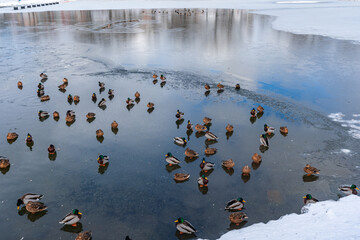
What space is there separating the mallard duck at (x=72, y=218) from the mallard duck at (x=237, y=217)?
4.03 metres

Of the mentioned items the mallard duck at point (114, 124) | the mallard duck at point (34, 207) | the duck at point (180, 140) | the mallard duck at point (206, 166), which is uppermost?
the mallard duck at point (114, 124)

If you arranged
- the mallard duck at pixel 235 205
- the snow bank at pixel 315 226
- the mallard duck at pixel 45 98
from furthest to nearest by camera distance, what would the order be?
the mallard duck at pixel 45 98
the mallard duck at pixel 235 205
the snow bank at pixel 315 226

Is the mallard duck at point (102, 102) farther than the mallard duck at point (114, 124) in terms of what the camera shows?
Yes

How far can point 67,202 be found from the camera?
8.00 metres

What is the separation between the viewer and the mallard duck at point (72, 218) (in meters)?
7.13

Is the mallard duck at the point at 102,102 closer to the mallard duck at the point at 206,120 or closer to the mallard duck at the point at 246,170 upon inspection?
the mallard duck at the point at 206,120

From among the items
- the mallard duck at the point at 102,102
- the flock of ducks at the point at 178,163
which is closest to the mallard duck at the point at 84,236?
the flock of ducks at the point at 178,163

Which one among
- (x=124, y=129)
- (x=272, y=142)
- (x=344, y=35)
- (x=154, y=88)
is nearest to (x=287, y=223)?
(x=272, y=142)

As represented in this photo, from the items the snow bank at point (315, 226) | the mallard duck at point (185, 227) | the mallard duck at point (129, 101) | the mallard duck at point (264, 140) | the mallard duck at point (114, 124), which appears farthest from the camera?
the mallard duck at point (129, 101)

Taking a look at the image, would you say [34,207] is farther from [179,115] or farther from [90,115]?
[179,115]

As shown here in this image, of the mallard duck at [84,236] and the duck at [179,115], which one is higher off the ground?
the duck at [179,115]

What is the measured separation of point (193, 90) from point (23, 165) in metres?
9.79

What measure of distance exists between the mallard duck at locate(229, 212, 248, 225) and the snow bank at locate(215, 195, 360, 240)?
24 centimetres

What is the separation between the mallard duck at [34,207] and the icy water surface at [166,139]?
7.9 inches
